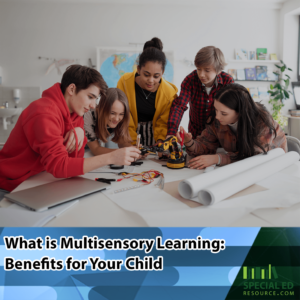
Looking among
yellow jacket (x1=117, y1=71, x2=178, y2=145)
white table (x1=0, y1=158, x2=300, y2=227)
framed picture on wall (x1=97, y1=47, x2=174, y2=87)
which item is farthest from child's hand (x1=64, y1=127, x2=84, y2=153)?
framed picture on wall (x1=97, y1=47, x2=174, y2=87)

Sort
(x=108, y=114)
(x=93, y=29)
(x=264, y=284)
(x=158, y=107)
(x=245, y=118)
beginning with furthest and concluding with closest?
(x=93, y=29)
(x=158, y=107)
(x=108, y=114)
(x=245, y=118)
(x=264, y=284)

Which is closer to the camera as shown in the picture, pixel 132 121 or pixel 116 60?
pixel 132 121

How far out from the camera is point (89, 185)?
3.43 ft

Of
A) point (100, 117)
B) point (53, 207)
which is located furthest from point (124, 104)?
point (53, 207)

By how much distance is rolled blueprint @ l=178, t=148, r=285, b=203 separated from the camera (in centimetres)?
95

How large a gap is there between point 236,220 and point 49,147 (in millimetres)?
812

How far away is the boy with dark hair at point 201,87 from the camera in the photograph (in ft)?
5.85

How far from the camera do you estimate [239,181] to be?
1.01 metres

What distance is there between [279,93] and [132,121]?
3858mm

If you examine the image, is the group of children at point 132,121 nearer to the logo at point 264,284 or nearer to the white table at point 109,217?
the white table at point 109,217

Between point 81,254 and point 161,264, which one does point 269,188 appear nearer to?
point 161,264

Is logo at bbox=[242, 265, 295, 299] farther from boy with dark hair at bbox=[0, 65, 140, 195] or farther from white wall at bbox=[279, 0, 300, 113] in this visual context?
white wall at bbox=[279, 0, 300, 113]

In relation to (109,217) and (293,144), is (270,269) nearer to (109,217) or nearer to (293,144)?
(109,217)

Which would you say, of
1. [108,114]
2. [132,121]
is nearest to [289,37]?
[132,121]
